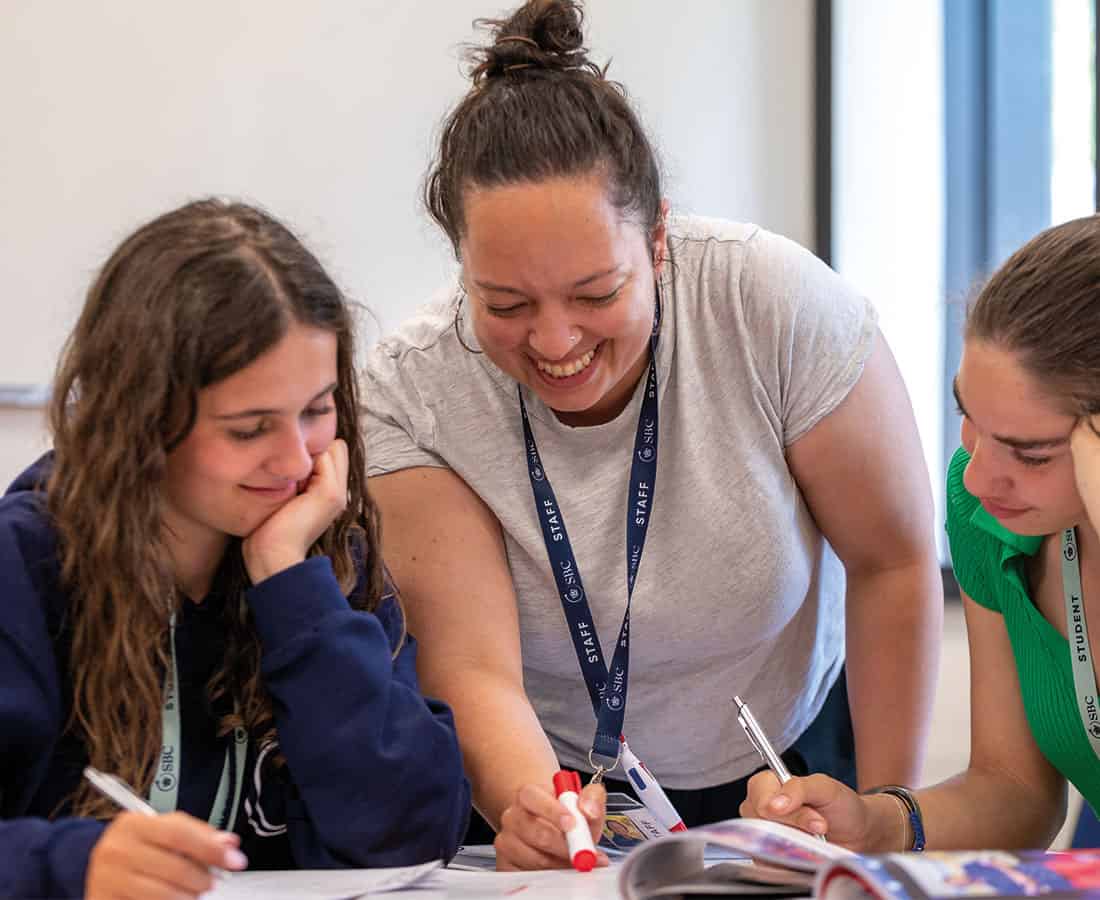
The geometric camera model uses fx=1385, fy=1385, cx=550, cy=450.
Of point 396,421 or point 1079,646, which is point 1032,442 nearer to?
point 1079,646

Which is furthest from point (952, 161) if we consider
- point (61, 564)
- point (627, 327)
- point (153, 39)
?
point (61, 564)

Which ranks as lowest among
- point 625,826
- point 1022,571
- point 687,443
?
point 625,826

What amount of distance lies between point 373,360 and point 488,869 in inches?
23.4

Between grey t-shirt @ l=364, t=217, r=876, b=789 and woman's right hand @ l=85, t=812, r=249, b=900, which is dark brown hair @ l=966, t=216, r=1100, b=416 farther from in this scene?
woman's right hand @ l=85, t=812, r=249, b=900

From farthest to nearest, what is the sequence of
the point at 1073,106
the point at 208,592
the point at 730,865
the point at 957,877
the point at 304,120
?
the point at 1073,106, the point at 304,120, the point at 208,592, the point at 730,865, the point at 957,877

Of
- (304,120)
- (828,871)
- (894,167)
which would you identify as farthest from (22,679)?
(894,167)

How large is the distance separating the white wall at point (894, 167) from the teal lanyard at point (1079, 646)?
1.66 m

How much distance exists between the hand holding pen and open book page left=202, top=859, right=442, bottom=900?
139 mm

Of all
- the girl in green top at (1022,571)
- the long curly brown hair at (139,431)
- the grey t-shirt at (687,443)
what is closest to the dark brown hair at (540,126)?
the grey t-shirt at (687,443)

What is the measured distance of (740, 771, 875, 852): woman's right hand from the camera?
3.99ft

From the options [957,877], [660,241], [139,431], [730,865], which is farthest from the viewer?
[660,241]

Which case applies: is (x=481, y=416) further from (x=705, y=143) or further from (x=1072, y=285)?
(x=705, y=143)

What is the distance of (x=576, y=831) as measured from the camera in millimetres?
1175

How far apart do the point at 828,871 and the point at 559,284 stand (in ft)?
2.12
